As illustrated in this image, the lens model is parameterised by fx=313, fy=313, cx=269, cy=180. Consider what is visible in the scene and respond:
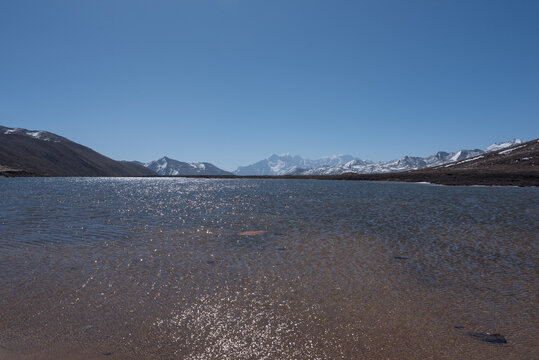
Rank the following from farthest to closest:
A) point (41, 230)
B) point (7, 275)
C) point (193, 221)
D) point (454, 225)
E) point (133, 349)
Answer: point (193, 221) < point (454, 225) < point (41, 230) < point (7, 275) < point (133, 349)

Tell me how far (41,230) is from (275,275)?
20.4 m

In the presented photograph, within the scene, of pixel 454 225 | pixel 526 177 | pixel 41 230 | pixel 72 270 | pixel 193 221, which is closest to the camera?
pixel 72 270

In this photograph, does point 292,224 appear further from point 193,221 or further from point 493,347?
point 493,347

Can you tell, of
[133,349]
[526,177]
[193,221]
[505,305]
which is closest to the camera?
[133,349]

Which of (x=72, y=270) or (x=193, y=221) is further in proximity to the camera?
(x=193, y=221)

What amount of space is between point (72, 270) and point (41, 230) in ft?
42.4

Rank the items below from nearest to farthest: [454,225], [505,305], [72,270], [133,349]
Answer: [133,349], [505,305], [72,270], [454,225]

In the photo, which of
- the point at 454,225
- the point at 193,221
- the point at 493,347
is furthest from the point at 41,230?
the point at 454,225

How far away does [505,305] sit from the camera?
11125mm

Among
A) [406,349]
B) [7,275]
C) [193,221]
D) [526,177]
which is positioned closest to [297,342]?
[406,349]

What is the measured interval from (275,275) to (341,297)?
11.5 ft

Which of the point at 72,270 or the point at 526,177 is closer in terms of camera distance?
the point at 72,270

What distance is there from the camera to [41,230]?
2414 centimetres

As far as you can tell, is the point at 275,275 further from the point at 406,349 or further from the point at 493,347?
the point at 493,347
